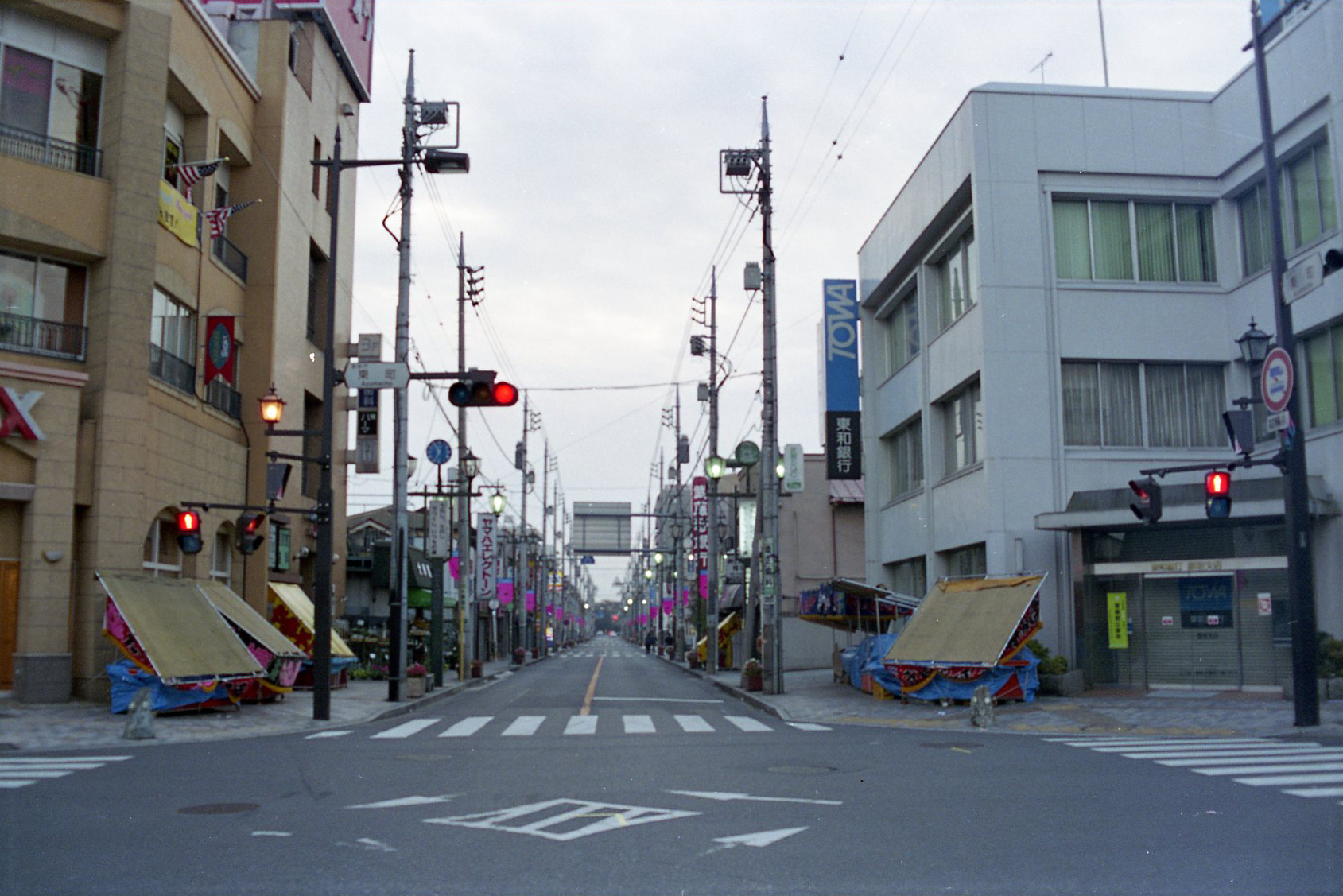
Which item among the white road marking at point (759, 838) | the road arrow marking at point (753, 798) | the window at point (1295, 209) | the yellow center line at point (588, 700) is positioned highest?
the window at point (1295, 209)

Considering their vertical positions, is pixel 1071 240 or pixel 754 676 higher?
pixel 1071 240

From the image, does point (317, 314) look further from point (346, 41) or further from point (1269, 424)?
point (1269, 424)

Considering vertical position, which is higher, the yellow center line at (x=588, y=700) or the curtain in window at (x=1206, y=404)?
the curtain in window at (x=1206, y=404)

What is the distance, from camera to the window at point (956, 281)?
Answer: 2836 cm

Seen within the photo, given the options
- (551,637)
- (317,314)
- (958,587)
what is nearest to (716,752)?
(958,587)

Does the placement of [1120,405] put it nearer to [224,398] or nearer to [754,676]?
[754,676]

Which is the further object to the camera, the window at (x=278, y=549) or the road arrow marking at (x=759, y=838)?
the window at (x=278, y=549)

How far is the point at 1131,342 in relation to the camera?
26016mm


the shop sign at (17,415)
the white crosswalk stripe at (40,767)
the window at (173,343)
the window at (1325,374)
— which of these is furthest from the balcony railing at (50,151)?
the window at (1325,374)

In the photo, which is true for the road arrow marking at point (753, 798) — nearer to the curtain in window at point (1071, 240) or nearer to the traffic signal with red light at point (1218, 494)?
the traffic signal with red light at point (1218, 494)

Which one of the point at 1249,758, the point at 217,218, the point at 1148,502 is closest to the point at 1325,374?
the point at 1148,502

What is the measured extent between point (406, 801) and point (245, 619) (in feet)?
49.8

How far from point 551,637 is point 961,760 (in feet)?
322

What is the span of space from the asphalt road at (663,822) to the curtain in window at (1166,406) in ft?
40.5
